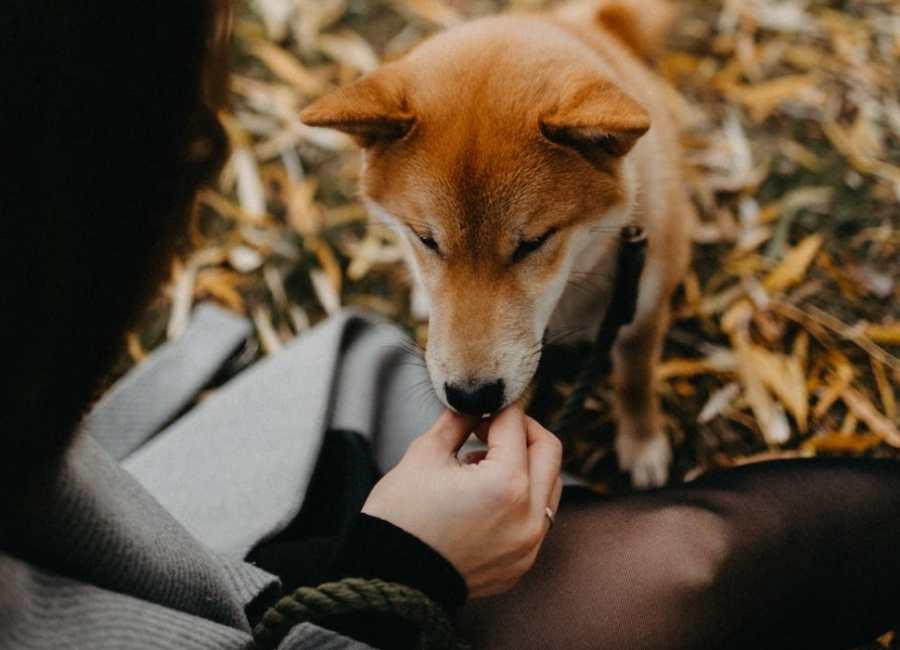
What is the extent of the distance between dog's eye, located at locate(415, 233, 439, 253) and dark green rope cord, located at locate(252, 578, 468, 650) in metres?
0.75

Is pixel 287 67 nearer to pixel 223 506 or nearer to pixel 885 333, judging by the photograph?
pixel 223 506

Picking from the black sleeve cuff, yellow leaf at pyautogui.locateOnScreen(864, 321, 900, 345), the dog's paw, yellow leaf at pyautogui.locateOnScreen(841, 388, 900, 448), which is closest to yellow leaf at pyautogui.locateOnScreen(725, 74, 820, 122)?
yellow leaf at pyautogui.locateOnScreen(864, 321, 900, 345)

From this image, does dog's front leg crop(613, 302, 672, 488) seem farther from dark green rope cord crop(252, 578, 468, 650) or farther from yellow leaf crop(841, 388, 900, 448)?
dark green rope cord crop(252, 578, 468, 650)

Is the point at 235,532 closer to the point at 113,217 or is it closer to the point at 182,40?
the point at 113,217

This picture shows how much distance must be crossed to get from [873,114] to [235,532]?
234 centimetres

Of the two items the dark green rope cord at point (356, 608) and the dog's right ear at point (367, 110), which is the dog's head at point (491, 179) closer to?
the dog's right ear at point (367, 110)

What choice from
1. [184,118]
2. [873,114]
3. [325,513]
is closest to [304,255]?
[325,513]

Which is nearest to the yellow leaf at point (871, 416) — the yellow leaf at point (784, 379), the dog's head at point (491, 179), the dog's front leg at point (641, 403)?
the yellow leaf at point (784, 379)

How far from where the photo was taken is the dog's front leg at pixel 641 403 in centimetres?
183

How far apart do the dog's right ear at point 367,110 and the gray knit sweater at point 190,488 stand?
19.0 inches

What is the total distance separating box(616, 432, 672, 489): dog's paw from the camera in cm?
195

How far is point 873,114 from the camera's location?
2434 mm

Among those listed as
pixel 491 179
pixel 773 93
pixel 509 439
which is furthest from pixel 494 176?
pixel 773 93

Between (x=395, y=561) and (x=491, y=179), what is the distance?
2.33ft
